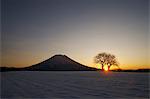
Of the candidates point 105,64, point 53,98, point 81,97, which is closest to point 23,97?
point 53,98

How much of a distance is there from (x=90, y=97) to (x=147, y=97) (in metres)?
3.15

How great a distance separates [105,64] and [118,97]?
63482 mm

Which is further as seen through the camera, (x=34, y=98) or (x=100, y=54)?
(x=100, y=54)

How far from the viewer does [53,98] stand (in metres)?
11.3

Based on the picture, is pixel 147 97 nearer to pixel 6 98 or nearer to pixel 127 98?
pixel 127 98

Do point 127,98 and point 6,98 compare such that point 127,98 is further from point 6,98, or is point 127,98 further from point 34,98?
point 6,98

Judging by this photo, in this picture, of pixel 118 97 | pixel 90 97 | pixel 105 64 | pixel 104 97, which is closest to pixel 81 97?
pixel 90 97

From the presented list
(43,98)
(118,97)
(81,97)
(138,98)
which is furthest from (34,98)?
(138,98)

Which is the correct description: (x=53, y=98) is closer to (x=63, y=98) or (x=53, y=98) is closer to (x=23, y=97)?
(x=63, y=98)

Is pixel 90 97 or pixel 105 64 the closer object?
pixel 90 97

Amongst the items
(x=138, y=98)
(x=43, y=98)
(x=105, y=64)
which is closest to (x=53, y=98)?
(x=43, y=98)

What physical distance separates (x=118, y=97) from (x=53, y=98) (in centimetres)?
353

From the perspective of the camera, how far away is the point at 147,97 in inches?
463

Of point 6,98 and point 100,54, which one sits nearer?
point 6,98
